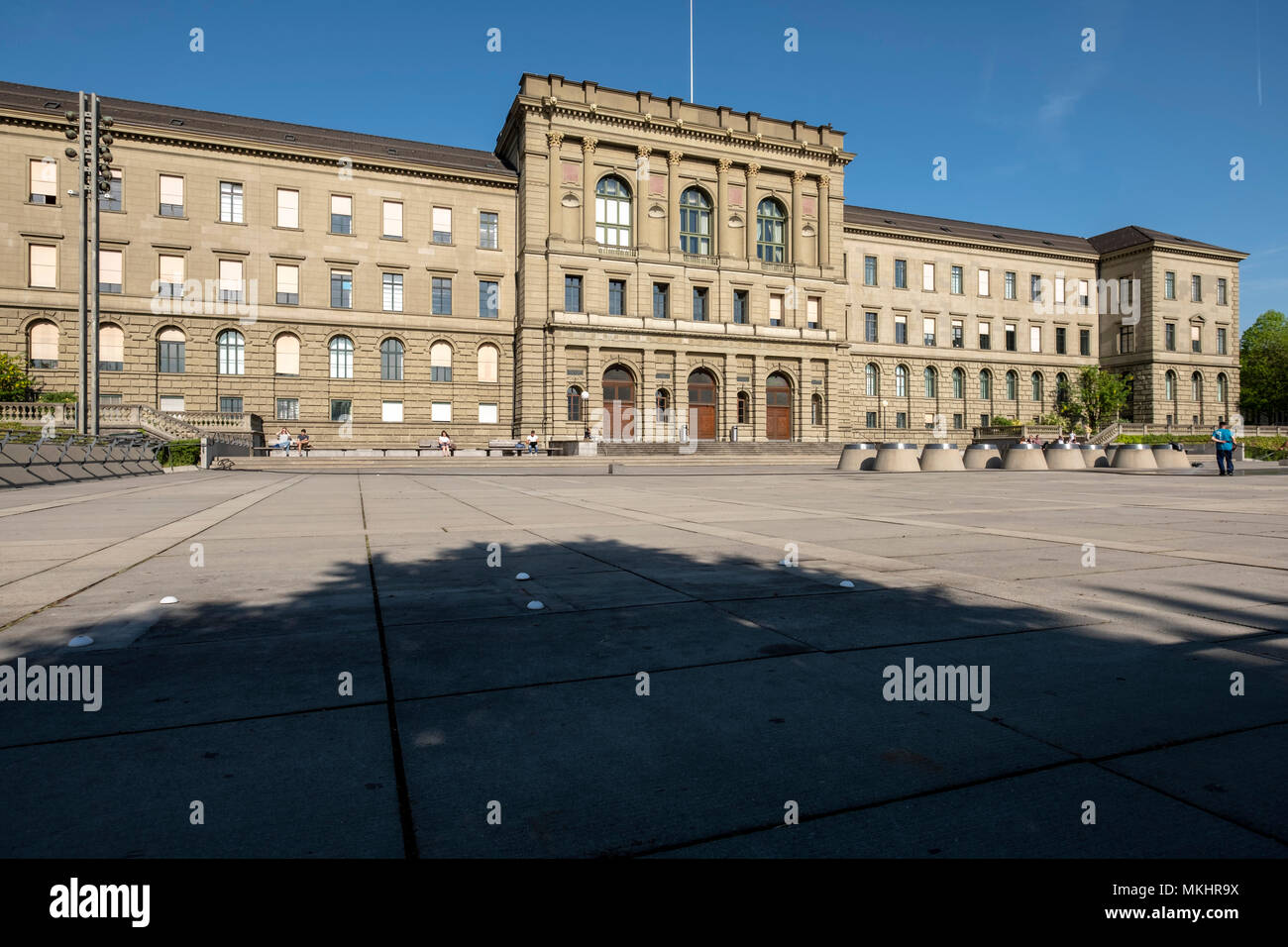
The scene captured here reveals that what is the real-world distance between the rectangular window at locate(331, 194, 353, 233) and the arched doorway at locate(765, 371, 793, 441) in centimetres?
2934

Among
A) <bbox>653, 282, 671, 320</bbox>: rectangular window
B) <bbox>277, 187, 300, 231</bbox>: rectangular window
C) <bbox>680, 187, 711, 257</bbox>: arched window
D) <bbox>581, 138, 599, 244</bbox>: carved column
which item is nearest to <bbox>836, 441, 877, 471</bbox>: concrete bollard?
<bbox>653, 282, 671, 320</bbox>: rectangular window

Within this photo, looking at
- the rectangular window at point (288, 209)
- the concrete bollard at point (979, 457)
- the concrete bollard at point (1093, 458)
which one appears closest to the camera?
the concrete bollard at point (979, 457)

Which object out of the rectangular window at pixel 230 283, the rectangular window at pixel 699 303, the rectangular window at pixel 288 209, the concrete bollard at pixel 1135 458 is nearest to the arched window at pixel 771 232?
the rectangular window at pixel 699 303

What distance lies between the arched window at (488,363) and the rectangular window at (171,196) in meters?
18.7

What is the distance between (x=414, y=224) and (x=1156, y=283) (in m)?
64.3

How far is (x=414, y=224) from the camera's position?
4756cm

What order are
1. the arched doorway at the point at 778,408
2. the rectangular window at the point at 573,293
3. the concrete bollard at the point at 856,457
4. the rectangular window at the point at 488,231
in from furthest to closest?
the arched doorway at the point at 778,408 → the rectangular window at the point at 488,231 → the rectangular window at the point at 573,293 → the concrete bollard at the point at 856,457

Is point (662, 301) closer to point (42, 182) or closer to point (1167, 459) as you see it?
point (1167, 459)

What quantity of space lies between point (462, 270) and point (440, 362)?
6.20 metres

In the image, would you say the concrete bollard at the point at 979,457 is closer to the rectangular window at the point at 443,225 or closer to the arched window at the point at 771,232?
the arched window at the point at 771,232

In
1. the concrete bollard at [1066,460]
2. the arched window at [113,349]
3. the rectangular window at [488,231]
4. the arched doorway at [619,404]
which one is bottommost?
the concrete bollard at [1066,460]

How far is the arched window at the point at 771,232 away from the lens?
176 feet

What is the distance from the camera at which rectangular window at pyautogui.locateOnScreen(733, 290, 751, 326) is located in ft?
172
